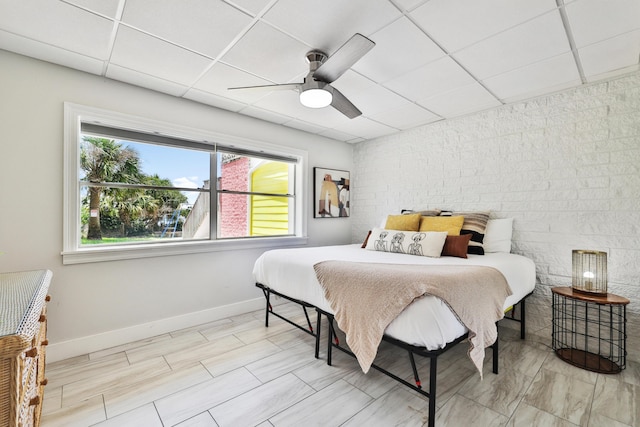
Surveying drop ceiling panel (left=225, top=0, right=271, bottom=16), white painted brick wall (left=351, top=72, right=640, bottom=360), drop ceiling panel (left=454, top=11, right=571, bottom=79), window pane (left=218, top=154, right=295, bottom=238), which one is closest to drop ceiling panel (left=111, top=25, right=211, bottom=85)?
drop ceiling panel (left=225, top=0, right=271, bottom=16)

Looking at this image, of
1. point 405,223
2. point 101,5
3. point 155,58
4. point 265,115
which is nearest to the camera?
point 101,5

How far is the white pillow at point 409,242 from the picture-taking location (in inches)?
104

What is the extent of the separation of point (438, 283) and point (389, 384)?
3.04 ft

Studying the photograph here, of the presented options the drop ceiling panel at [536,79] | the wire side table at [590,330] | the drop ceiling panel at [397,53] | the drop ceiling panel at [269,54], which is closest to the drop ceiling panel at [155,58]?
the drop ceiling panel at [269,54]

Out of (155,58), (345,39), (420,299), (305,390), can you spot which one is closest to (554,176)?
(420,299)

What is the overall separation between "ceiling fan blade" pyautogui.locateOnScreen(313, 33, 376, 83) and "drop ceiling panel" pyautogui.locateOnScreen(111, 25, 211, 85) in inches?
39.3

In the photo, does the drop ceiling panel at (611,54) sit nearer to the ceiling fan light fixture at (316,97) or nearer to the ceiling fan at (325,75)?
the ceiling fan at (325,75)

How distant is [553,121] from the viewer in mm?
2779

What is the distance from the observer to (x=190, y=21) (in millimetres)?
1797

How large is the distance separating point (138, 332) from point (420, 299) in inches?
105

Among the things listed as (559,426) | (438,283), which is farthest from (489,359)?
(438,283)

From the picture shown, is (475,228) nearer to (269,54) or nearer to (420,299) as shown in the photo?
(420,299)

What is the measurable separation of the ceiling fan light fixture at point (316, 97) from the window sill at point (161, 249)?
1908 millimetres

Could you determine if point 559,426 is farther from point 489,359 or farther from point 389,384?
point 389,384
